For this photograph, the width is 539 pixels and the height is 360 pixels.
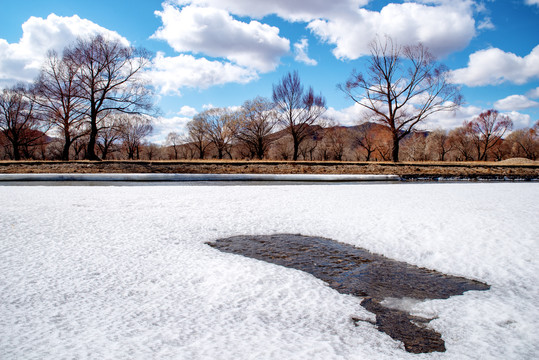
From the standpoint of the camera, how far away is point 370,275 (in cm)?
321

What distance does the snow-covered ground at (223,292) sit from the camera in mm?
Result: 1908

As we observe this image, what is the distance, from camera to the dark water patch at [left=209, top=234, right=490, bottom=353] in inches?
86.3

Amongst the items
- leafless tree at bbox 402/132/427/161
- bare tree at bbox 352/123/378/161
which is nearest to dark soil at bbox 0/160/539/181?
bare tree at bbox 352/123/378/161

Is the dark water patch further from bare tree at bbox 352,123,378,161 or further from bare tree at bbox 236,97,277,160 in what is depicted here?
bare tree at bbox 352,123,378,161

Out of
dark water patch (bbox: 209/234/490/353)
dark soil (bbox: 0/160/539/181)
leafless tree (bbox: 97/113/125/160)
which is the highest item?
leafless tree (bbox: 97/113/125/160)

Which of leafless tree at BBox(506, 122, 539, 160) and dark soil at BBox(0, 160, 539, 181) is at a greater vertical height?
leafless tree at BBox(506, 122, 539, 160)

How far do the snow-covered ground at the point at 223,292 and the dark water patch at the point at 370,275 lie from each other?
12 cm

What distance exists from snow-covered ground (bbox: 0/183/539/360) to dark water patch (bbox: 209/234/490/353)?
12 centimetres

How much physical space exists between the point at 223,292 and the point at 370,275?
156 centimetres

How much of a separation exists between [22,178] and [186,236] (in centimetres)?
1721

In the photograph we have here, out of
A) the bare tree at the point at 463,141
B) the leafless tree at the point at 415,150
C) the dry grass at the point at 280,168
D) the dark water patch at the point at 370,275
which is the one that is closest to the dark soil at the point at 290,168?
the dry grass at the point at 280,168

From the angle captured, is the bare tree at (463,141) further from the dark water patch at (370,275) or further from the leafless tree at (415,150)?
the dark water patch at (370,275)

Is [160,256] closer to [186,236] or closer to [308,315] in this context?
[186,236]

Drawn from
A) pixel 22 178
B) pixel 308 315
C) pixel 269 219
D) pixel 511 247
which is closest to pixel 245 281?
pixel 308 315
